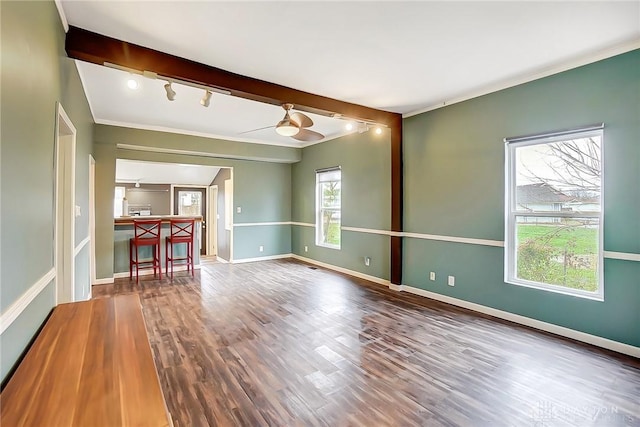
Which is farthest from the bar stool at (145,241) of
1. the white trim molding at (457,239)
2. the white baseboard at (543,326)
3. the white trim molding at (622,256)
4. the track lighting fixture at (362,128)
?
the white trim molding at (622,256)

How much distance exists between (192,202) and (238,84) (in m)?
6.52

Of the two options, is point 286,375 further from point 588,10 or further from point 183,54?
point 588,10

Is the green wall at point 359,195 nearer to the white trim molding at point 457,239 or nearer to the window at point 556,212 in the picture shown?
the white trim molding at point 457,239

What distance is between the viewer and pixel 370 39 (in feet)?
8.51

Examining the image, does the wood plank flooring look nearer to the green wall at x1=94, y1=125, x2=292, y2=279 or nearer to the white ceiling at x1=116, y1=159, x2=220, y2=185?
the green wall at x1=94, y1=125, x2=292, y2=279

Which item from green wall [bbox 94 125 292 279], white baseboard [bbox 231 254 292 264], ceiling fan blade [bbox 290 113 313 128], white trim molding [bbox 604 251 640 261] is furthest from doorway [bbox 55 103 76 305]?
white trim molding [bbox 604 251 640 261]

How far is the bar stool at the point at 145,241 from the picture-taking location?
541cm

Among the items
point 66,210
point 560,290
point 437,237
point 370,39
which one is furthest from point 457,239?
point 66,210

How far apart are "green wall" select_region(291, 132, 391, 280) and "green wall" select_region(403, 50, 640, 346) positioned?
52 centimetres

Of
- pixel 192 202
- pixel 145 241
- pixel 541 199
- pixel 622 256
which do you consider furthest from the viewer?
pixel 192 202

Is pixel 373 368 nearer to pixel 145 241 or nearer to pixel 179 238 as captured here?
pixel 179 238

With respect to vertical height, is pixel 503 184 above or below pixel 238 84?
below

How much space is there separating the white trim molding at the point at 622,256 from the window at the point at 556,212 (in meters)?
0.07

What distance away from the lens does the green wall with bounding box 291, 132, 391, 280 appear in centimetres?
516
